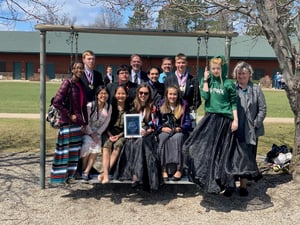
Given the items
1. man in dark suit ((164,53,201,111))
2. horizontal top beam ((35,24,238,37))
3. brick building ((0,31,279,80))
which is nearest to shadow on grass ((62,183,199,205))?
man in dark suit ((164,53,201,111))

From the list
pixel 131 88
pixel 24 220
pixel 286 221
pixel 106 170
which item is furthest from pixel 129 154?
pixel 286 221

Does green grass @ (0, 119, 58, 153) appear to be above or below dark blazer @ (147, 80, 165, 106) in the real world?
below

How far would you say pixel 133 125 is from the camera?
18.1 feet

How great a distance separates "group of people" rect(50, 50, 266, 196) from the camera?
528cm

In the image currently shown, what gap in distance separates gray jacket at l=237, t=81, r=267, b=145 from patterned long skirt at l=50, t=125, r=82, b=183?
7.18ft

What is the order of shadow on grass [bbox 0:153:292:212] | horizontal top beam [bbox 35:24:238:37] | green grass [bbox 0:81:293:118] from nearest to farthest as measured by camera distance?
shadow on grass [bbox 0:153:292:212] < horizontal top beam [bbox 35:24:238:37] < green grass [bbox 0:81:293:118]

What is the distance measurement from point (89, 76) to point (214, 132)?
6.51ft

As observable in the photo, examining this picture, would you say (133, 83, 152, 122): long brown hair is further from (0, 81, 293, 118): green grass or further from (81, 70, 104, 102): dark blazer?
(0, 81, 293, 118): green grass

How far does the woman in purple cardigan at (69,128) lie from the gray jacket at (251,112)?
6.80 feet

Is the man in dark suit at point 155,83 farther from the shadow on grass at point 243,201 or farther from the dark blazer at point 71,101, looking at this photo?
the shadow on grass at point 243,201

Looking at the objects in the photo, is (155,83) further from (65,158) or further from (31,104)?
(31,104)

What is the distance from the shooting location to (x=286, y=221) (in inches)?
191

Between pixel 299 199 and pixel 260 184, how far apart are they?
2.50 ft

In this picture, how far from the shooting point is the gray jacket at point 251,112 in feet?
17.9
